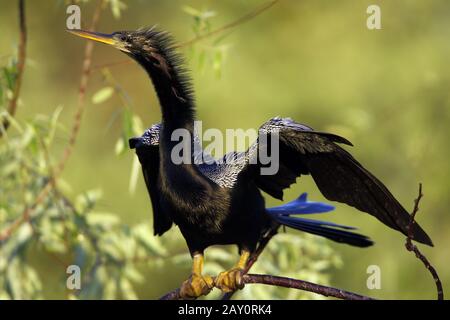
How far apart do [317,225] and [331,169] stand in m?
0.46

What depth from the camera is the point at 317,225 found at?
3.78 metres

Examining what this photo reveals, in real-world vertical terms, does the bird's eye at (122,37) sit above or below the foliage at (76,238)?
above

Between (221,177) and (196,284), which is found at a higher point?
(221,177)

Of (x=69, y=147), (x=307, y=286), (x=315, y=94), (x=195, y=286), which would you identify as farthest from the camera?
(x=315, y=94)

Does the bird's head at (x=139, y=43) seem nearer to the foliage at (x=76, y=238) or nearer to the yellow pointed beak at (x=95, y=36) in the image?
the yellow pointed beak at (x=95, y=36)

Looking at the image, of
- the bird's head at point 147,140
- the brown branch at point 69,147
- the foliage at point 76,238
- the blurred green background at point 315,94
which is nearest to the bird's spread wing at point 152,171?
the bird's head at point 147,140

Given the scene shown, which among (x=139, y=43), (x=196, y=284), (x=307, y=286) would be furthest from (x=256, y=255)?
(x=139, y=43)

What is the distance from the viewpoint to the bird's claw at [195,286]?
3.45 meters

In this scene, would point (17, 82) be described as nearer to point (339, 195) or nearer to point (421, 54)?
point (339, 195)

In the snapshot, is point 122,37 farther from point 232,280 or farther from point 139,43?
point 232,280

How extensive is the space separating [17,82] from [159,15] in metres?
4.64

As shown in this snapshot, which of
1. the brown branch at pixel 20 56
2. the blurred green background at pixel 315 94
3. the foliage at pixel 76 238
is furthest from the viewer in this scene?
the blurred green background at pixel 315 94

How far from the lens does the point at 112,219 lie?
214 inches

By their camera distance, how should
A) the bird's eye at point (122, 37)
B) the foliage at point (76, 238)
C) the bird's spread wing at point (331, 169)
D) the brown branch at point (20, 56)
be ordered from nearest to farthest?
the bird's spread wing at point (331, 169)
the bird's eye at point (122, 37)
the brown branch at point (20, 56)
the foliage at point (76, 238)
